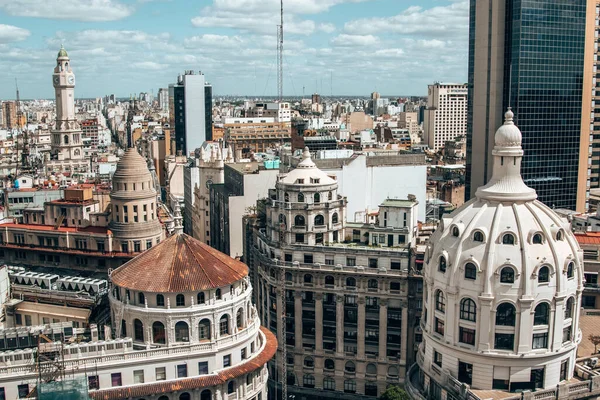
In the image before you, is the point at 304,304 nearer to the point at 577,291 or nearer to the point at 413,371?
the point at 413,371

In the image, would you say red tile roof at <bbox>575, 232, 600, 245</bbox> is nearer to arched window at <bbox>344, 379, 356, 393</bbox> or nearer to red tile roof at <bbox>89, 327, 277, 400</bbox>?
arched window at <bbox>344, 379, 356, 393</bbox>

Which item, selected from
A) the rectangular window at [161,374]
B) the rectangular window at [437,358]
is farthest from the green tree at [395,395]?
the rectangular window at [161,374]

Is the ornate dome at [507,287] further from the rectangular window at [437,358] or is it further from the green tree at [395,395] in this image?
the green tree at [395,395]

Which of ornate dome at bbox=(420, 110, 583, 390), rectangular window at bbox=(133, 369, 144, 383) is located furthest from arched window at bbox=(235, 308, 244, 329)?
ornate dome at bbox=(420, 110, 583, 390)

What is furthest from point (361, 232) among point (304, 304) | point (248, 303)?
point (248, 303)

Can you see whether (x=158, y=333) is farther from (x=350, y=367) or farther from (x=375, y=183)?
(x=375, y=183)

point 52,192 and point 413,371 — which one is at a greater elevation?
point 52,192
